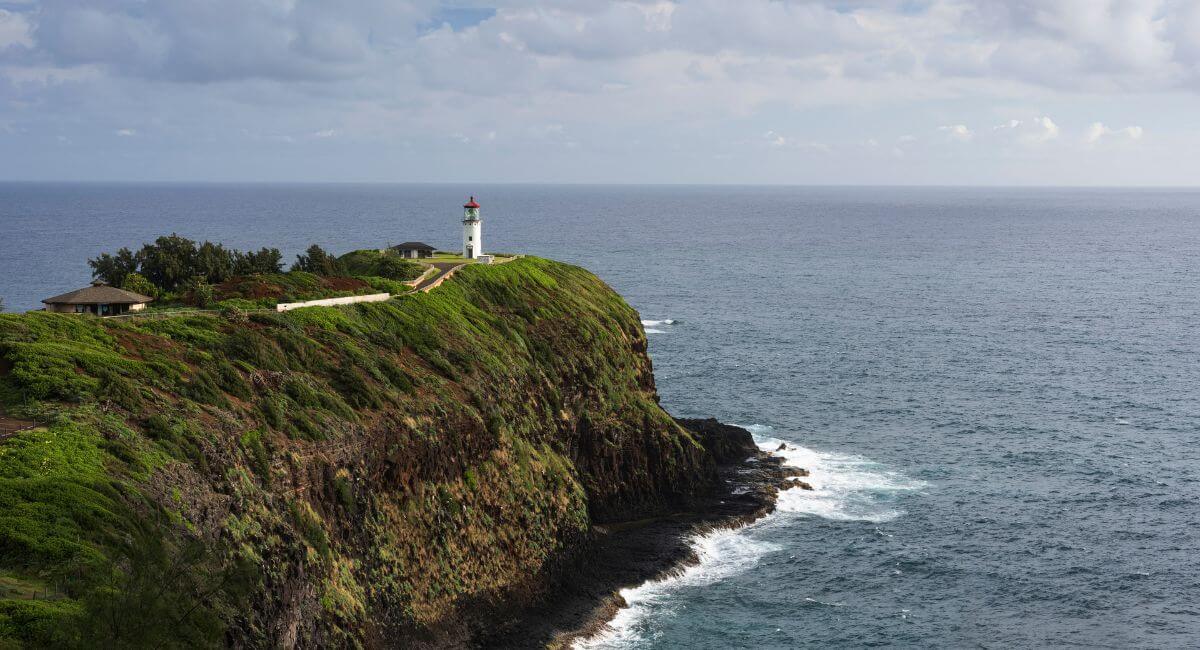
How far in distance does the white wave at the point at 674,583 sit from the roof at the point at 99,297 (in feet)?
103

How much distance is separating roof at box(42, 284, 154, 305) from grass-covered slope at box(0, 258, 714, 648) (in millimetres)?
6456

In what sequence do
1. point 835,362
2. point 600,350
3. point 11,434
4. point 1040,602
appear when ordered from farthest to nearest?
point 835,362
point 600,350
point 1040,602
point 11,434

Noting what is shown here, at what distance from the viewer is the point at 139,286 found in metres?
64.0

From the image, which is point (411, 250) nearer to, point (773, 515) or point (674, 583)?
point (773, 515)

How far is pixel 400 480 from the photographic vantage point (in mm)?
50625

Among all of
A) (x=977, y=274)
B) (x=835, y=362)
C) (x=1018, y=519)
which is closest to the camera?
(x=1018, y=519)

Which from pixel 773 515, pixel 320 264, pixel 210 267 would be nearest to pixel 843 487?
pixel 773 515

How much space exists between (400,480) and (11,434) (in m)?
17.9

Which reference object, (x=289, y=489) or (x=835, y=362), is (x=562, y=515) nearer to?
(x=289, y=489)

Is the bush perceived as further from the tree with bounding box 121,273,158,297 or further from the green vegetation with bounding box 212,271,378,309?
the tree with bounding box 121,273,158,297

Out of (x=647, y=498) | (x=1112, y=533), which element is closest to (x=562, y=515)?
(x=647, y=498)

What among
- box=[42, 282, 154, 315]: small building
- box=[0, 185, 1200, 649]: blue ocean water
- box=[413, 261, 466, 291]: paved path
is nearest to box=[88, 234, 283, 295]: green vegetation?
box=[42, 282, 154, 315]: small building

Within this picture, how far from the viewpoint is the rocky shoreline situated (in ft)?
168

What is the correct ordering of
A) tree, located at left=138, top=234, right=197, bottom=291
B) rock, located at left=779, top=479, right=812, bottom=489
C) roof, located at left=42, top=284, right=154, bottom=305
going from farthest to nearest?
rock, located at left=779, top=479, right=812, bottom=489 < tree, located at left=138, top=234, right=197, bottom=291 < roof, located at left=42, top=284, right=154, bottom=305
